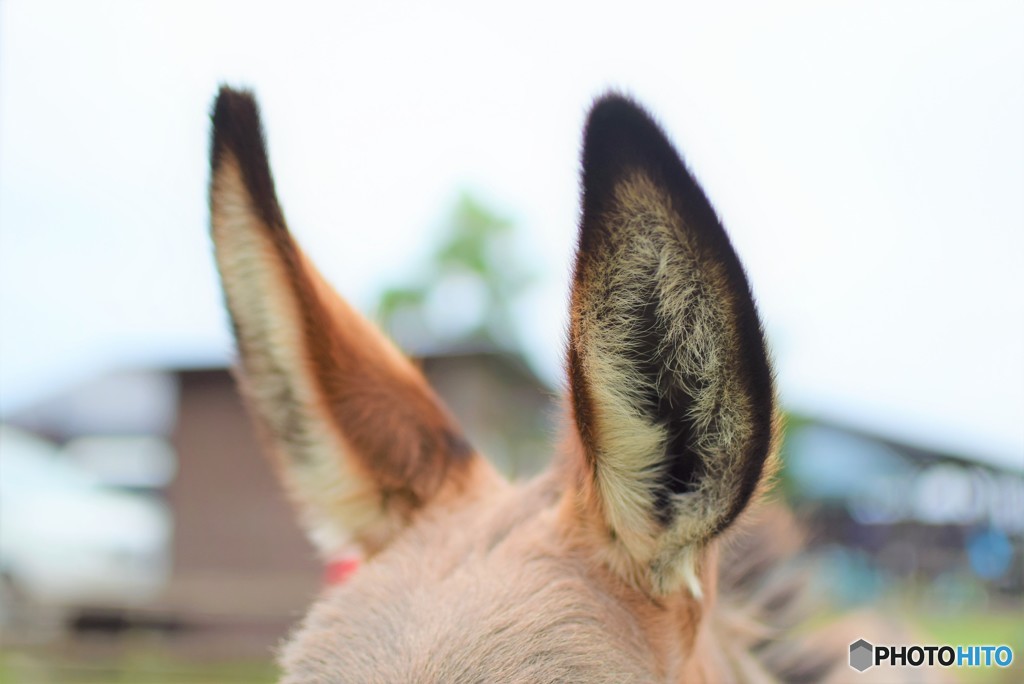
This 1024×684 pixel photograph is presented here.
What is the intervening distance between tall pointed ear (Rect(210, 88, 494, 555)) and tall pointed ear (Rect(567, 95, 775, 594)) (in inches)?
32.7

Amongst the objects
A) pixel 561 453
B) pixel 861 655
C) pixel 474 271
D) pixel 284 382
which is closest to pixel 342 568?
pixel 284 382

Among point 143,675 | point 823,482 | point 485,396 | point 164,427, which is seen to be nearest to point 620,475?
point 143,675

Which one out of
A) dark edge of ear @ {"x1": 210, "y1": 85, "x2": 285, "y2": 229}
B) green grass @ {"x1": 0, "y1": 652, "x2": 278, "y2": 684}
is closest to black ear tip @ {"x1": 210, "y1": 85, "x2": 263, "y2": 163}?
dark edge of ear @ {"x1": 210, "y1": 85, "x2": 285, "y2": 229}

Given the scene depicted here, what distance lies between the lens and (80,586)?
15.8 meters

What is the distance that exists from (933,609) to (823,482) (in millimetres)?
8483

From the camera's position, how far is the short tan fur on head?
5.56ft

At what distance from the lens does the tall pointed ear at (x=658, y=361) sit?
5.34ft

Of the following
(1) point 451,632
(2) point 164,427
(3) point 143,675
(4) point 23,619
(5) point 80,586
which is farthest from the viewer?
(2) point 164,427

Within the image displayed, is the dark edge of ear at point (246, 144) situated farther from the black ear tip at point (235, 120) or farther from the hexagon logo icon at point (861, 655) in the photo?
the hexagon logo icon at point (861, 655)

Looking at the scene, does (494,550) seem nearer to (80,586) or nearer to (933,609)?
(933,609)

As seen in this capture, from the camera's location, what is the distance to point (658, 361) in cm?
187

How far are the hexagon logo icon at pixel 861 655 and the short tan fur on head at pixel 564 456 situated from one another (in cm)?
35

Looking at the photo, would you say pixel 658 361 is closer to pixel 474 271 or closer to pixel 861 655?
pixel 861 655

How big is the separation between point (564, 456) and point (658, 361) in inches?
23.7
